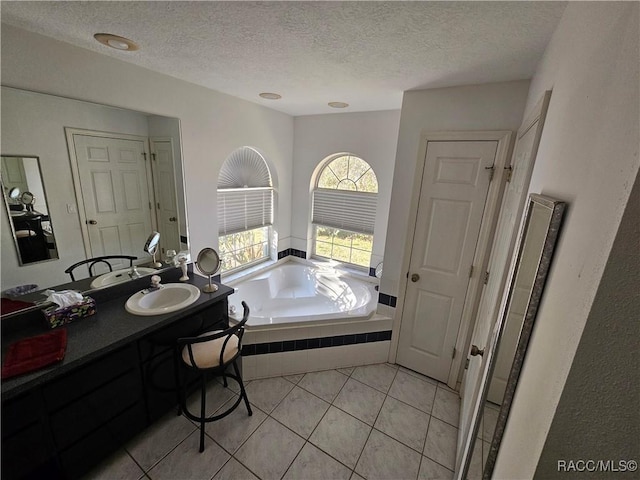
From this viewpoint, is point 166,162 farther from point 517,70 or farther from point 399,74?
point 517,70

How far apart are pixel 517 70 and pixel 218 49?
1710mm

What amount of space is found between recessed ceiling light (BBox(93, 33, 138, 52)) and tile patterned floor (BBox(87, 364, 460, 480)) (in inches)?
91.6

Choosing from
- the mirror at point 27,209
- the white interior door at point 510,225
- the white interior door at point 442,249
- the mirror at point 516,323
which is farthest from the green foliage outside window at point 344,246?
the mirror at point 27,209

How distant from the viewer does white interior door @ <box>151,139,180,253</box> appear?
80.3 inches

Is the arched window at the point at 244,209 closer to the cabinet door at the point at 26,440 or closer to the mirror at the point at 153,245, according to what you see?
the mirror at the point at 153,245

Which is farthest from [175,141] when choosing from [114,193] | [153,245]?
[153,245]

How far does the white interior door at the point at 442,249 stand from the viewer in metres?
1.93

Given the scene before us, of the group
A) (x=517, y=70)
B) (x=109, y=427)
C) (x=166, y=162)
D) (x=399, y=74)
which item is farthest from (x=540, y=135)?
(x=109, y=427)

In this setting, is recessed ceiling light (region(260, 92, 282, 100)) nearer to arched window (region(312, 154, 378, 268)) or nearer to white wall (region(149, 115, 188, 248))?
white wall (region(149, 115, 188, 248))

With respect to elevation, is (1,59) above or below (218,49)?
below

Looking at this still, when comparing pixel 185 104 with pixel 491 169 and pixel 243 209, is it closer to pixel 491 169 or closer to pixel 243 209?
pixel 243 209

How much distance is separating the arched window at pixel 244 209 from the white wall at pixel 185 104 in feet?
0.68

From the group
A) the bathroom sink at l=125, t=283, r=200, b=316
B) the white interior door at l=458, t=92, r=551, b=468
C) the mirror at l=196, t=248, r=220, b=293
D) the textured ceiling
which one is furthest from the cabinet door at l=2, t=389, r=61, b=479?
the white interior door at l=458, t=92, r=551, b=468

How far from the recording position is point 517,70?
1.56 m
